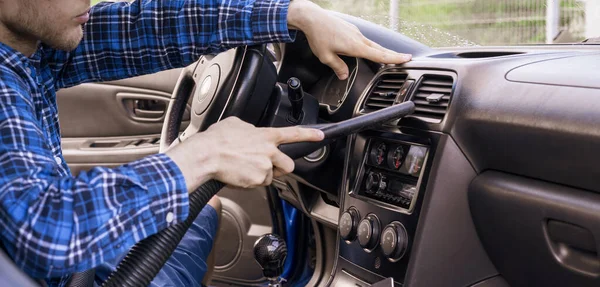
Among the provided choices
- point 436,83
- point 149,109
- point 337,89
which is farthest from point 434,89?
point 149,109

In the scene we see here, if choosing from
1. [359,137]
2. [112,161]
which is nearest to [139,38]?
[359,137]

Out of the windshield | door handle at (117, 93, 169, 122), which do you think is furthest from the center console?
door handle at (117, 93, 169, 122)

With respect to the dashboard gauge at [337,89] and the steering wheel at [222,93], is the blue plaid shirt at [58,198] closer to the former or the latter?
the steering wheel at [222,93]

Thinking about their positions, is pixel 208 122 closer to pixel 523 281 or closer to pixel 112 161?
pixel 523 281

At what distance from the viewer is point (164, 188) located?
0.91 metres

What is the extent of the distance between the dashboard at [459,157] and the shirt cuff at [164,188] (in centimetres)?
47

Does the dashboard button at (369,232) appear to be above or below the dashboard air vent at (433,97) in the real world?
below

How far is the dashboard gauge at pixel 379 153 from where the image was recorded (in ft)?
4.42

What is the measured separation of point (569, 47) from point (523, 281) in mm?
520

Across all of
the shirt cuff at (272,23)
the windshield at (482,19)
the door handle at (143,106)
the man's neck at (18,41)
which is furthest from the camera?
the door handle at (143,106)

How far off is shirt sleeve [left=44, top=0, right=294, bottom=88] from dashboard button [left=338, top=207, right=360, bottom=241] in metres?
0.37

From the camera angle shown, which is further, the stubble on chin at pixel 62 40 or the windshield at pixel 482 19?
the windshield at pixel 482 19

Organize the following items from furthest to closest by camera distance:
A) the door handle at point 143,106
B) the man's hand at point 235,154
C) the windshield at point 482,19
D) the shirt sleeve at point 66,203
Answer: the door handle at point 143,106, the windshield at point 482,19, the man's hand at point 235,154, the shirt sleeve at point 66,203

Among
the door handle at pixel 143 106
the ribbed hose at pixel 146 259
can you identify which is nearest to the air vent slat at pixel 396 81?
the ribbed hose at pixel 146 259
